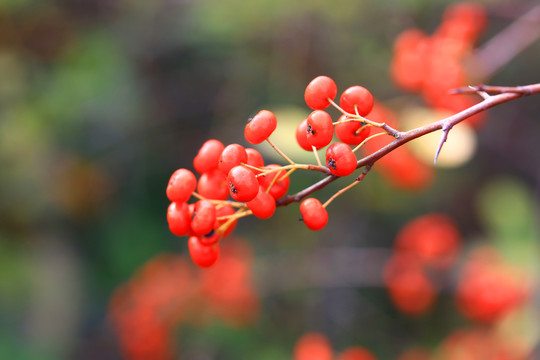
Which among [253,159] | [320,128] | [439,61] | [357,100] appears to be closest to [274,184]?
[253,159]

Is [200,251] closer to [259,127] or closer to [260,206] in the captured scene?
[260,206]

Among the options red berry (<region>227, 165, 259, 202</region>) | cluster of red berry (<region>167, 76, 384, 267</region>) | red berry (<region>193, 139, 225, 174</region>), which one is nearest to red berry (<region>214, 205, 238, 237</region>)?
cluster of red berry (<region>167, 76, 384, 267</region>)

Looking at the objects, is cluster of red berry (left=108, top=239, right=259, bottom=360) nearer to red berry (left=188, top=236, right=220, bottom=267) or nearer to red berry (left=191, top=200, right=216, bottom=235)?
red berry (left=188, top=236, right=220, bottom=267)

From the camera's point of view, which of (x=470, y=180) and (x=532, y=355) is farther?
(x=470, y=180)

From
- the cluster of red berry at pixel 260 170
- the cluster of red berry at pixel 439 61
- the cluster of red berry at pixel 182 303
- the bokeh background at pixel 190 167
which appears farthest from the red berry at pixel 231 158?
the cluster of red berry at pixel 182 303

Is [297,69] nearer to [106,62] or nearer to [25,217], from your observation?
[106,62]

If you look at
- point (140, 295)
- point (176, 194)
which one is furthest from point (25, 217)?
point (176, 194)
